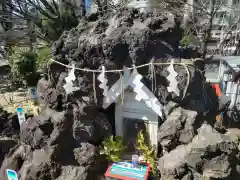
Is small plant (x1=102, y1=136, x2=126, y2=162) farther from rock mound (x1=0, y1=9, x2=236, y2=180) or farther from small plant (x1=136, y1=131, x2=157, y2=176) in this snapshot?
small plant (x1=136, y1=131, x2=157, y2=176)

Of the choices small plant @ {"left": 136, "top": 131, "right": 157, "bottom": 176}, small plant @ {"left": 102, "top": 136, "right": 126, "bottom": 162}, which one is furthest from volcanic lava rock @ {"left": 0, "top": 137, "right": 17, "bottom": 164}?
small plant @ {"left": 136, "top": 131, "right": 157, "bottom": 176}

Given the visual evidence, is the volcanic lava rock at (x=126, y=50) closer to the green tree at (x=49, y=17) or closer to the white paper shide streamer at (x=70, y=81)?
the white paper shide streamer at (x=70, y=81)

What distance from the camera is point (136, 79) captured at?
3002mm

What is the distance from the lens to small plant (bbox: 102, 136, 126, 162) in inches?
136

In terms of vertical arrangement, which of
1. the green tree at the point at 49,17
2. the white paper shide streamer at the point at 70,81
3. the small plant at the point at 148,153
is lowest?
the small plant at the point at 148,153

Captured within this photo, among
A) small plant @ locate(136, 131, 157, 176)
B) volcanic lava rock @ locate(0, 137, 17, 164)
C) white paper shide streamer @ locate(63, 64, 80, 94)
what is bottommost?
volcanic lava rock @ locate(0, 137, 17, 164)

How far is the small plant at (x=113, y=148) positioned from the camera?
3449 millimetres

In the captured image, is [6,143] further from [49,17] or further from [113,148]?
[49,17]

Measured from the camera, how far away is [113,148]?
344cm

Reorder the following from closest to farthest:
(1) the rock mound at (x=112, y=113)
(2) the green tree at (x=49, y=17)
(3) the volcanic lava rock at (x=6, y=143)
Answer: (1) the rock mound at (x=112, y=113) → (3) the volcanic lava rock at (x=6, y=143) → (2) the green tree at (x=49, y=17)

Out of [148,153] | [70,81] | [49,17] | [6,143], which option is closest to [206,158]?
[148,153]

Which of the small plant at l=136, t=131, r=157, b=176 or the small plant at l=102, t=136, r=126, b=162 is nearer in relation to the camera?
the small plant at l=136, t=131, r=157, b=176

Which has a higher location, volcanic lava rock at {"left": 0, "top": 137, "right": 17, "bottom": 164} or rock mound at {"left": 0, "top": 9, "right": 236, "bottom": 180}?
rock mound at {"left": 0, "top": 9, "right": 236, "bottom": 180}

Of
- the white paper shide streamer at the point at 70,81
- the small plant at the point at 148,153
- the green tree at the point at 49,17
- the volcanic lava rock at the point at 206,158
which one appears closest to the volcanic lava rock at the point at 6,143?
the white paper shide streamer at the point at 70,81
